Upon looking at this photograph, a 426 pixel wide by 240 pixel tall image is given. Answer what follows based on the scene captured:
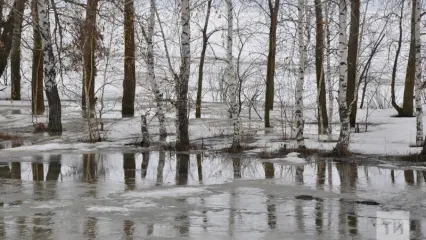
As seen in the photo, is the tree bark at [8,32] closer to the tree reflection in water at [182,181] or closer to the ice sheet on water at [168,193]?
the tree reflection in water at [182,181]

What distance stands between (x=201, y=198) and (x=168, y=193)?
0.69 m

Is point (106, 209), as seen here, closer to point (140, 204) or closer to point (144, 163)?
point (140, 204)

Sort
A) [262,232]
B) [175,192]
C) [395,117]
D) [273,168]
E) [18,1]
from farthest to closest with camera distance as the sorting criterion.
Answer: [395,117] < [18,1] < [273,168] < [175,192] < [262,232]

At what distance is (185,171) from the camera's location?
11.8m

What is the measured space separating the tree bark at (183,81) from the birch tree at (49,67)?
552 cm

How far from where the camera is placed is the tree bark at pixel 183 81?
567 inches

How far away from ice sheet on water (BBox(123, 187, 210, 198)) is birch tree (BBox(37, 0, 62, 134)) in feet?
33.4

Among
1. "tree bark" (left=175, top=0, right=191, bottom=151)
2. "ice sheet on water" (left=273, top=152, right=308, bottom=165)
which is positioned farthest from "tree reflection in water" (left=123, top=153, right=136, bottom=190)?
"ice sheet on water" (left=273, top=152, right=308, bottom=165)

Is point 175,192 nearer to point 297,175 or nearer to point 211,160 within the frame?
point 297,175

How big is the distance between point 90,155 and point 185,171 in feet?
11.6

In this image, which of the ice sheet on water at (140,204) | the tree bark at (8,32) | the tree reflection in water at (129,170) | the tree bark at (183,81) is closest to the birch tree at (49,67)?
the tree bark at (8,32)

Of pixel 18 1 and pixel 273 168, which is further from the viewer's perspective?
pixel 18 1

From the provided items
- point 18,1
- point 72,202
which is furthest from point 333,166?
point 18,1

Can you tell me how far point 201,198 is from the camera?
28.9ft
